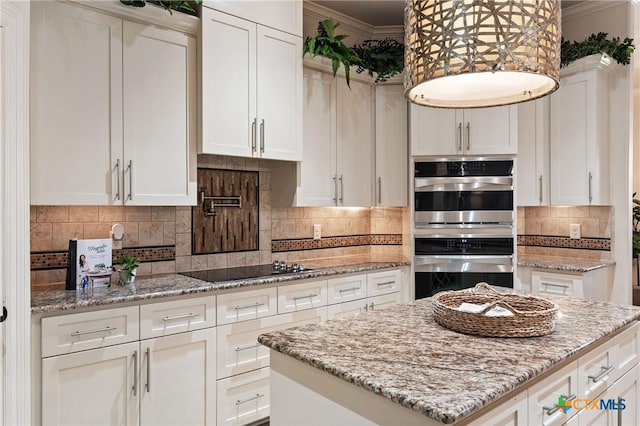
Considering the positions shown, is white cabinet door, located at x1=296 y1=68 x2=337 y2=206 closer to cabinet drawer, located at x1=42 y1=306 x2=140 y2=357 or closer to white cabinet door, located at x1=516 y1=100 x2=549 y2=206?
cabinet drawer, located at x1=42 y1=306 x2=140 y2=357

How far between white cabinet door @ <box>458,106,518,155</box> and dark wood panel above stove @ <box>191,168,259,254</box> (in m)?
1.72

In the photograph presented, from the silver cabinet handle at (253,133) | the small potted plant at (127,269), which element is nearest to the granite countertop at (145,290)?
the small potted plant at (127,269)

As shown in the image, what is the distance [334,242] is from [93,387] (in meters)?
2.23

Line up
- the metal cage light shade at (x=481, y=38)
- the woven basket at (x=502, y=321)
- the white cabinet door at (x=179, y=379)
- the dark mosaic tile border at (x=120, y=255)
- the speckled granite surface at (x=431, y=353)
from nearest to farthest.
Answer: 1. the speckled granite surface at (x=431, y=353)
2. the metal cage light shade at (x=481, y=38)
3. the woven basket at (x=502, y=321)
4. the white cabinet door at (x=179, y=379)
5. the dark mosaic tile border at (x=120, y=255)

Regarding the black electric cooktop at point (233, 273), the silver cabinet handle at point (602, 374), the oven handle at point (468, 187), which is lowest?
the silver cabinet handle at point (602, 374)

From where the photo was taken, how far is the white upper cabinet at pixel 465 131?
3.47 metres

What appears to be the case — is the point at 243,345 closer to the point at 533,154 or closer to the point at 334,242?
the point at 334,242

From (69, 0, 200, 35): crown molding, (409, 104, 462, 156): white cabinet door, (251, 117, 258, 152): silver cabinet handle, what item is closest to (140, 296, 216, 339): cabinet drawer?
(251, 117, 258, 152): silver cabinet handle

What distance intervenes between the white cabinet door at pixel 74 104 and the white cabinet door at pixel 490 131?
8.29 ft

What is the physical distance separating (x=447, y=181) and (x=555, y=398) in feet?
7.52

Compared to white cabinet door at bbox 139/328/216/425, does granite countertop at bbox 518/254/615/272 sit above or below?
above

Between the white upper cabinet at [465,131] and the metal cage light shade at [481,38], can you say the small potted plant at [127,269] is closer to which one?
the metal cage light shade at [481,38]

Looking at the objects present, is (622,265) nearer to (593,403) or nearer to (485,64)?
(593,403)

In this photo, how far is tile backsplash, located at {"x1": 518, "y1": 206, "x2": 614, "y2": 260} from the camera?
361 cm
